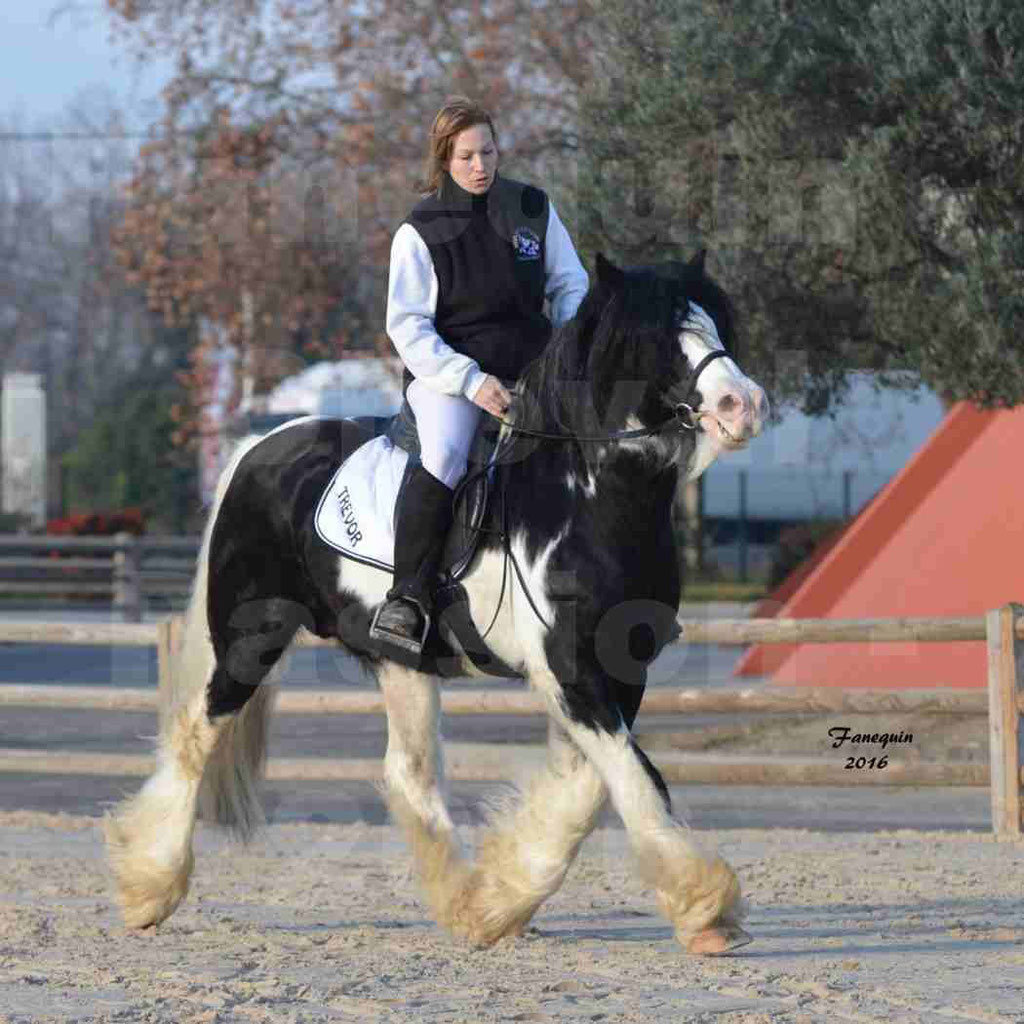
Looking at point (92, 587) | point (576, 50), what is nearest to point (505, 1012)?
point (576, 50)

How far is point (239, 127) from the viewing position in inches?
764

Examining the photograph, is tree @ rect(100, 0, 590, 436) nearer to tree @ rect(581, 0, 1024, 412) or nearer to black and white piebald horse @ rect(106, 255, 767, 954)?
tree @ rect(581, 0, 1024, 412)

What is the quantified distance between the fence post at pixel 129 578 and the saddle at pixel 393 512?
57.8ft

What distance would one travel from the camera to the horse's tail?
21.5ft

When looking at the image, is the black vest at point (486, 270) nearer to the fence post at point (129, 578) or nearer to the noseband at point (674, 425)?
the noseband at point (674, 425)

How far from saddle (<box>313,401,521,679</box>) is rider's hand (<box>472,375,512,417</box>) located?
184mm

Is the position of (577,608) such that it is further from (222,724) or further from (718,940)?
(222,724)

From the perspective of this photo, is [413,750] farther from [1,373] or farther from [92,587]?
[1,373]

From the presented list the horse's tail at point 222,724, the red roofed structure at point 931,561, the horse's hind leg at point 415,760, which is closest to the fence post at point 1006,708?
the horse's hind leg at point 415,760

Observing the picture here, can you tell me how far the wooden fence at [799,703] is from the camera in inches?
340

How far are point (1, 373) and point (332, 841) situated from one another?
166 ft

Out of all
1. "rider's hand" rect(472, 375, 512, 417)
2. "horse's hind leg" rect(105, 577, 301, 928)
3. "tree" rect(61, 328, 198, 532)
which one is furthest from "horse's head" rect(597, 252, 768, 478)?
"tree" rect(61, 328, 198, 532)

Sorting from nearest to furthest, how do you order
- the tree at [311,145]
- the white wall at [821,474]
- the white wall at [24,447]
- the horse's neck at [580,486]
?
the horse's neck at [580,486], the tree at [311,145], the white wall at [821,474], the white wall at [24,447]

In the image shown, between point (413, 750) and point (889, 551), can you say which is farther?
point (889, 551)
